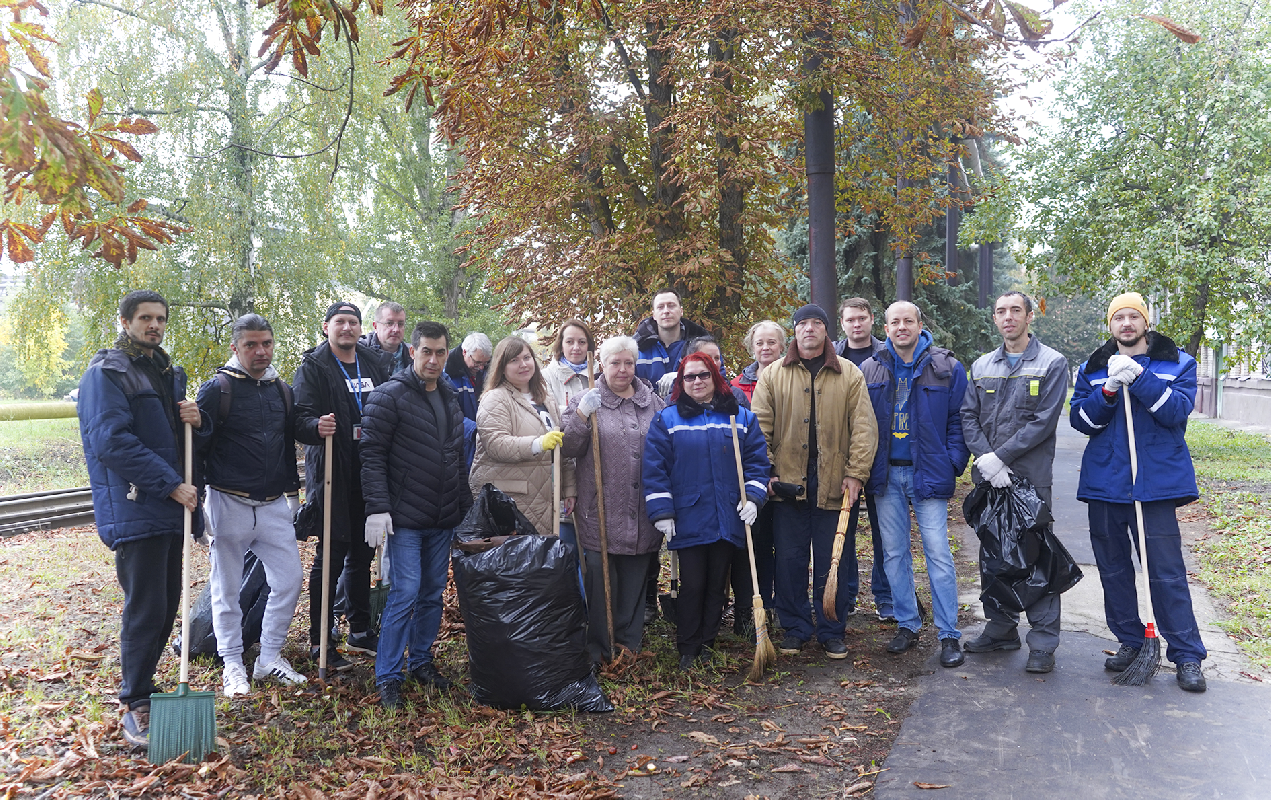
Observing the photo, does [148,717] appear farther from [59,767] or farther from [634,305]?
[634,305]

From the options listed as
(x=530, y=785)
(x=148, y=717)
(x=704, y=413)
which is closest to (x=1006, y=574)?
(x=704, y=413)

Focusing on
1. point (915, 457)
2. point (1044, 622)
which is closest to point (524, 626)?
point (915, 457)

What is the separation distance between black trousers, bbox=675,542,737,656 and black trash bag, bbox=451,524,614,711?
2.58ft

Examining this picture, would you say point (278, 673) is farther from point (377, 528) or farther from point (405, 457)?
point (405, 457)

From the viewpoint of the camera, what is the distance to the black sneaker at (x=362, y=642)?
537 centimetres

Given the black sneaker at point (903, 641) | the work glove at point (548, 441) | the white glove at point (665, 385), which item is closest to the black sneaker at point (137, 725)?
the work glove at point (548, 441)

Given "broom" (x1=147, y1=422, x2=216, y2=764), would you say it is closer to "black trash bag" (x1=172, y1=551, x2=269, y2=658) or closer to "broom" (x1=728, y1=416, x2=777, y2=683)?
"black trash bag" (x1=172, y1=551, x2=269, y2=658)

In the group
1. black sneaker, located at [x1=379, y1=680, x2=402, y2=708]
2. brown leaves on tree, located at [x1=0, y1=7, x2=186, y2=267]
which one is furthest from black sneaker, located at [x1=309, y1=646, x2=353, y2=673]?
brown leaves on tree, located at [x1=0, y1=7, x2=186, y2=267]

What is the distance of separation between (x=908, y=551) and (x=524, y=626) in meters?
2.45

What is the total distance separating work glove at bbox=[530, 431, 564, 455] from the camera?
4.85 meters

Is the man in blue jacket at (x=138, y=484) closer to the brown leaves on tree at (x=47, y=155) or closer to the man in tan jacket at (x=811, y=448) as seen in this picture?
the brown leaves on tree at (x=47, y=155)

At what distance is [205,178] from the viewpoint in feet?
42.0

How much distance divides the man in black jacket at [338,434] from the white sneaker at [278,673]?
28cm

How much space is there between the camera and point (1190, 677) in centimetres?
442
